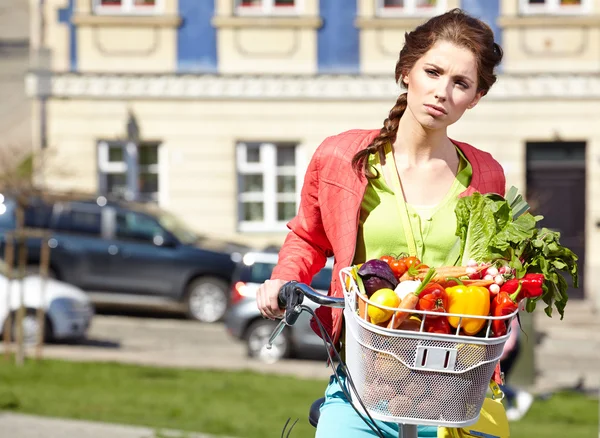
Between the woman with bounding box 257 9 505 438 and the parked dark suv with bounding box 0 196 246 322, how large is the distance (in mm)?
15821

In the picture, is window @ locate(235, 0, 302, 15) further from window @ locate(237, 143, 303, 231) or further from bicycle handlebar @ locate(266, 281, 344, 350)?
bicycle handlebar @ locate(266, 281, 344, 350)

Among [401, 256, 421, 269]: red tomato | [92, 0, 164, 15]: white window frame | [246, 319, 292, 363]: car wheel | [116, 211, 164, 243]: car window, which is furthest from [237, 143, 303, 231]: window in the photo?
[401, 256, 421, 269]: red tomato

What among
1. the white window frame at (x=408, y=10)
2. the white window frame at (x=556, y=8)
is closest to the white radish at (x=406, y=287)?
the white window frame at (x=408, y=10)

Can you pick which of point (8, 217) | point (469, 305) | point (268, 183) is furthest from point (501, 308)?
point (268, 183)

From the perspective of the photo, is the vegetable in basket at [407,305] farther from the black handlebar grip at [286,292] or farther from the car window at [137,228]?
the car window at [137,228]

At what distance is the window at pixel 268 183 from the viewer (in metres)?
23.2

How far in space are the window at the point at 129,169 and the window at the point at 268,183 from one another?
1596 mm

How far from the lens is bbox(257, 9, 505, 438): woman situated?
3299 millimetres

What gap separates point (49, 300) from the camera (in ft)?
51.9

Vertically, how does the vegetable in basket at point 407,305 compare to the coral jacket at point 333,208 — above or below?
below

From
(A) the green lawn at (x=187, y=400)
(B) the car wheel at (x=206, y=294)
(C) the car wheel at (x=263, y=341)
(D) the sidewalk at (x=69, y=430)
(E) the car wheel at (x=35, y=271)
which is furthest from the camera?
(B) the car wheel at (x=206, y=294)

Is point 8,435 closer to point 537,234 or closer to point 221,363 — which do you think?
point 537,234

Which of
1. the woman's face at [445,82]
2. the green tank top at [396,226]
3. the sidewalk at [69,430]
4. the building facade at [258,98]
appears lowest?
the sidewalk at [69,430]

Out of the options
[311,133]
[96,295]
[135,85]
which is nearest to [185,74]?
[135,85]
